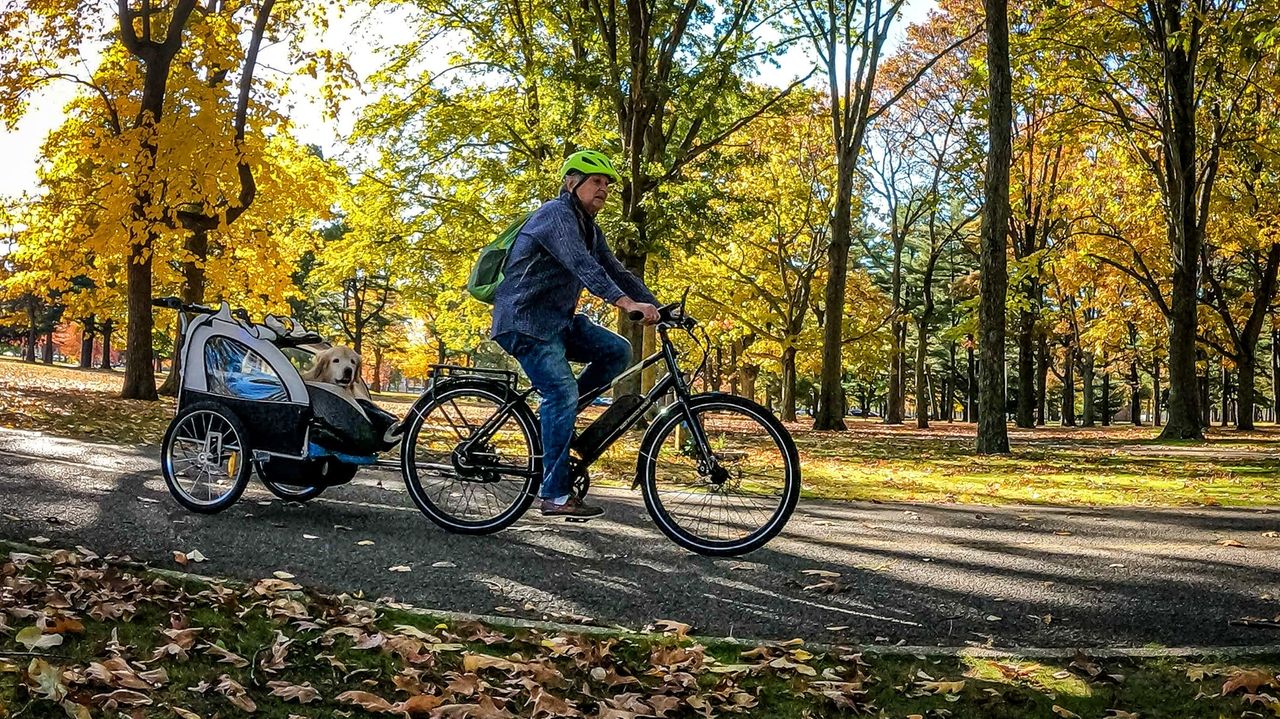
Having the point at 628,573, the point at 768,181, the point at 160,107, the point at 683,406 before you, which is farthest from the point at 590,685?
the point at 768,181

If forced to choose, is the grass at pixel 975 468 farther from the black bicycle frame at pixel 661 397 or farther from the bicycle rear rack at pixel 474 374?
the bicycle rear rack at pixel 474 374

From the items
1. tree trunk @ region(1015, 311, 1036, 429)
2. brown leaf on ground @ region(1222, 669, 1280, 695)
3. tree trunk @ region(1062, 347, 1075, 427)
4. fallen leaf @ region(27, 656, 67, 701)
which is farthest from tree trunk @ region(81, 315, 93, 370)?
brown leaf on ground @ region(1222, 669, 1280, 695)

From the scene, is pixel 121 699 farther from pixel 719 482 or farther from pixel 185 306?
pixel 185 306

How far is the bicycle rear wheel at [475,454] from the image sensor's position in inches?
219

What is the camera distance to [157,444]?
1043cm

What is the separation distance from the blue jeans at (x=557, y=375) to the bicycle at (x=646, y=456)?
4.1 inches

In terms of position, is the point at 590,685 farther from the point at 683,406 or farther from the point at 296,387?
the point at 296,387

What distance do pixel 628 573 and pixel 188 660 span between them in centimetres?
223

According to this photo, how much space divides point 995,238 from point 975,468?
4.12m

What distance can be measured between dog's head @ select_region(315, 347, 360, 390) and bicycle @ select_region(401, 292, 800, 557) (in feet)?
2.13

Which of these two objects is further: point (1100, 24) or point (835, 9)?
point (835, 9)

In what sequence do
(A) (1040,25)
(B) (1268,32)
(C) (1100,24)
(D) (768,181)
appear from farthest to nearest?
1. (D) (768,181)
2. (C) (1100,24)
3. (A) (1040,25)
4. (B) (1268,32)

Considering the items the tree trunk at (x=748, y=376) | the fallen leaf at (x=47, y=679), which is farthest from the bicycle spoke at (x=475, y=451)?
the tree trunk at (x=748, y=376)

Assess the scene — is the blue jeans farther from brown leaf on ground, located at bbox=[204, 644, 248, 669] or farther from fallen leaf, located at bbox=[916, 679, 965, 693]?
fallen leaf, located at bbox=[916, 679, 965, 693]
